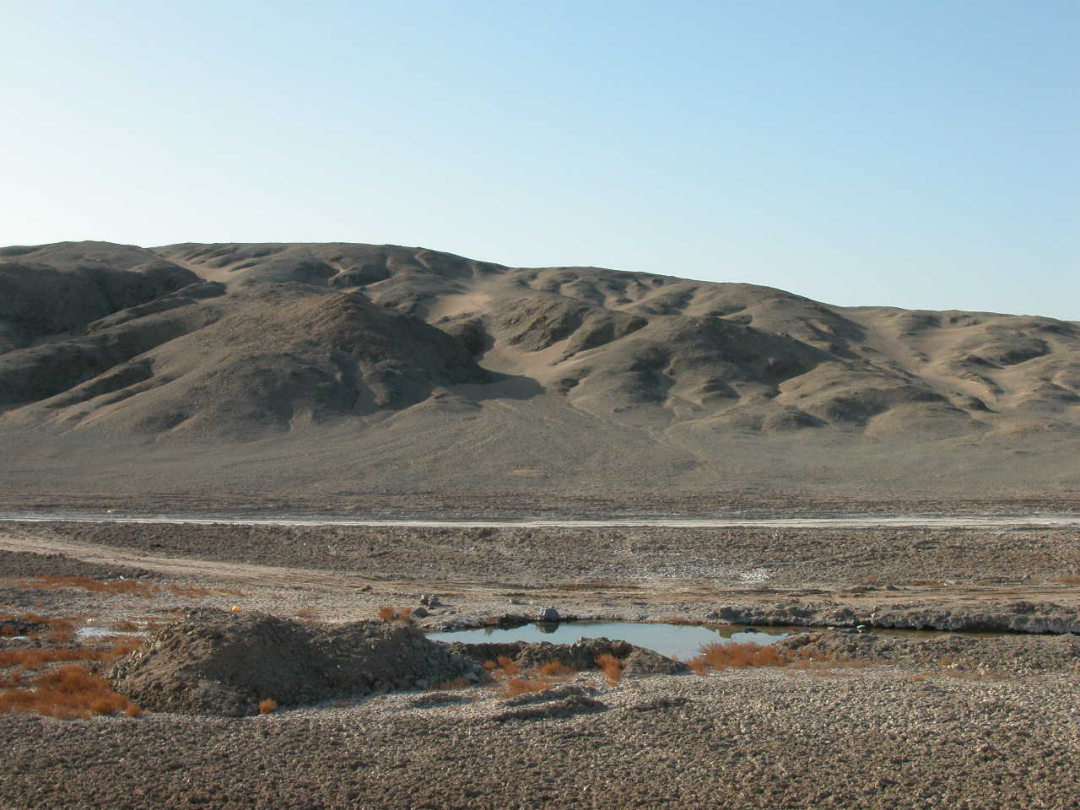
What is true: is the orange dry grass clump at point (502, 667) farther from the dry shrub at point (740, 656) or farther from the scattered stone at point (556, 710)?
the dry shrub at point (740, 656)

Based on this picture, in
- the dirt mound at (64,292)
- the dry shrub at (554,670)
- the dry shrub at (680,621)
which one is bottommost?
the dry shrub at (680,621)

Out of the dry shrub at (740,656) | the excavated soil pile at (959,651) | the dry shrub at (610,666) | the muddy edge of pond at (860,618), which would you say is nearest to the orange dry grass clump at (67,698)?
the dry shrub at (610,666)

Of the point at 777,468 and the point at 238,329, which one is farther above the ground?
the point at 238,329

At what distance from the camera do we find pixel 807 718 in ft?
41.8

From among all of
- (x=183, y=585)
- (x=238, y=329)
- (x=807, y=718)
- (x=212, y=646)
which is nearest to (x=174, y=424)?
(x=238, y=329)

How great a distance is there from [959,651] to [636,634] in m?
6.37

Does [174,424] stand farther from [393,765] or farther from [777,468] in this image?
[393,765]

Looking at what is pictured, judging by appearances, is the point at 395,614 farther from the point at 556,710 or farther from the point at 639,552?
the point at 639,552

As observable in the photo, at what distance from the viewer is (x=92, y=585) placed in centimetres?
2506

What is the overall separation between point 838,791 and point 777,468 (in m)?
47.0

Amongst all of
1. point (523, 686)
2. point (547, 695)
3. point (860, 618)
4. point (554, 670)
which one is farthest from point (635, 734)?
point (860, 618)

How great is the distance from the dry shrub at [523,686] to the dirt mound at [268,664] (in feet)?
2.96

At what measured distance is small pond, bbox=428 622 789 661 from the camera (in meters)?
20.3

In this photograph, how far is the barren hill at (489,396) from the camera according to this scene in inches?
2159
